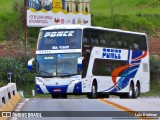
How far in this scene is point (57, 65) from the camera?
3281 centimetres

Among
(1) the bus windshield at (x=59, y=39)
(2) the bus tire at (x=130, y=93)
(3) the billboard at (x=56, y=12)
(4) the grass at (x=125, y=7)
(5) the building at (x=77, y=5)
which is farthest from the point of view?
(4) the grass at (x=125, y=7)

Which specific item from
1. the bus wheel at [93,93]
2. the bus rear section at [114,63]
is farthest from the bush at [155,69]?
the bus wheel at [93,93]

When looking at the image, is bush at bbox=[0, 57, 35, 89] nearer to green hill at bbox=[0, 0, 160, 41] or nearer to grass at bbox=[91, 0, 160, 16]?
green hill at bbox=[0, 0, 160, 41]

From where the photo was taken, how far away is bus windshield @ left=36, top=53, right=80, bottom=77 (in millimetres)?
32594

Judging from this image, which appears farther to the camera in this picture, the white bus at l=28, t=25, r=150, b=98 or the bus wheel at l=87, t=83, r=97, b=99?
the bus wheel at l=87, t=83, r=97, b=99

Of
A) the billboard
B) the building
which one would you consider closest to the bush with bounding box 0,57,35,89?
the billboard

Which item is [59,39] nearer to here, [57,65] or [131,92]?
[57,65]

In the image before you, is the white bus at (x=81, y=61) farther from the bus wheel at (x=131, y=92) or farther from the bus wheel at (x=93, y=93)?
the bus wheel at (x=131, y=92)

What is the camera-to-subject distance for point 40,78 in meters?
33.2

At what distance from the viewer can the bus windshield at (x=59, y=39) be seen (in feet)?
108

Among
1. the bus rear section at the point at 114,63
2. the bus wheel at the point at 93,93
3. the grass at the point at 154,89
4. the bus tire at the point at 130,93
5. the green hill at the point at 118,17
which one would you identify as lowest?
the grass at the point at 154,89

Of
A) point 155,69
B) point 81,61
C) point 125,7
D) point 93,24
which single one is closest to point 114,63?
point 81,61

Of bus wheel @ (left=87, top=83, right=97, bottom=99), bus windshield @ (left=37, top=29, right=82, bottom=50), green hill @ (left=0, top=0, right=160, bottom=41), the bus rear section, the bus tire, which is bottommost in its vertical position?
the bus tire

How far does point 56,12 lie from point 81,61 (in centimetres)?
1745
